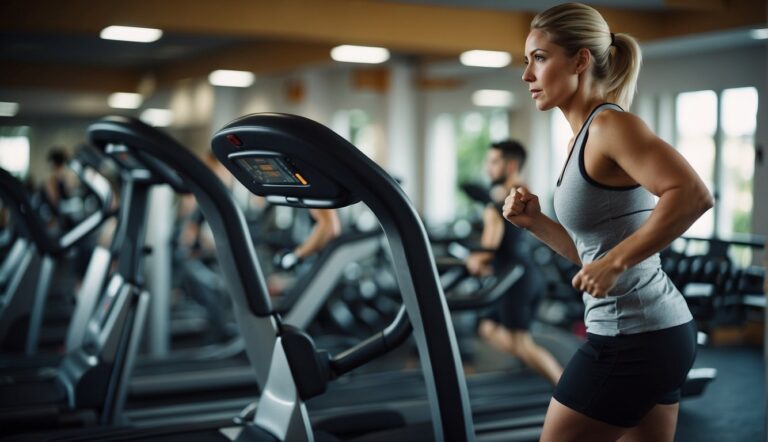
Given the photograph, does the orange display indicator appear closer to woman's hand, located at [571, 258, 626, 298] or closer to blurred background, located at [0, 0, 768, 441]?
woman's hand, located at [571, 258, 626, 298]

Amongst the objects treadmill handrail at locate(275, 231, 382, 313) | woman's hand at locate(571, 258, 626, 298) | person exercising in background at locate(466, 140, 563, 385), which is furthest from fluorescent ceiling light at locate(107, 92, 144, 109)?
woman's hand at locate(571, 258, 626, 298)

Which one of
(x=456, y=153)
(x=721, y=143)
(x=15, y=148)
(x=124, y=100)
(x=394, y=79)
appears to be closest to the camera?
(x=721, y=143)

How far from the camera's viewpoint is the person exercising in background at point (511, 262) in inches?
159

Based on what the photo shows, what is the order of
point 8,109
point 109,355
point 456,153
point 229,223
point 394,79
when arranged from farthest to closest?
point 8,109 < point 456,153 < point 394,79 < point 109,355 < point 229,223

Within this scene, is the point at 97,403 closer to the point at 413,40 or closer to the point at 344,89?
the point at 413,40

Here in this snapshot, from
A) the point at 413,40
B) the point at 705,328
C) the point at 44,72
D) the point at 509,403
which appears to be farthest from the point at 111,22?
the point at 44,72

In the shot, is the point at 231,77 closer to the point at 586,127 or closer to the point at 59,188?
the point at 59,188

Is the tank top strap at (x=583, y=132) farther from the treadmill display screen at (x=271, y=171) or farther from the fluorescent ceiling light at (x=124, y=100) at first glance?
the fluorescent ceiling light at (x=124, y=100)

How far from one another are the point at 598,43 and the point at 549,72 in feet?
0.36

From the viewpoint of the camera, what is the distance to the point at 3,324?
4.52 meters

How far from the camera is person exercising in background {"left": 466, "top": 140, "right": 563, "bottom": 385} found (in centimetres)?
405

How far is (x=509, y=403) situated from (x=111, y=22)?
402 centimetres

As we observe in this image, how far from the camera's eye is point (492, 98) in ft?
37.1

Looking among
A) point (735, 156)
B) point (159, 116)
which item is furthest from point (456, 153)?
point (735, 156)
